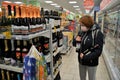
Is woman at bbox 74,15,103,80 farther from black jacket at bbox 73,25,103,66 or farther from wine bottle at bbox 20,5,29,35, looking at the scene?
wine bottle at bbox 20,5,29,35

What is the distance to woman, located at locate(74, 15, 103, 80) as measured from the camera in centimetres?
256

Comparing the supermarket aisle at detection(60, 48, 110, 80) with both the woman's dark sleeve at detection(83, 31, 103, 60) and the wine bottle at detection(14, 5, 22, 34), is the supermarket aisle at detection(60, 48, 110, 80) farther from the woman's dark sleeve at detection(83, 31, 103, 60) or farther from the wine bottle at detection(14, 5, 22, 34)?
the wine bottle at detection(14, 5, 22, 34)

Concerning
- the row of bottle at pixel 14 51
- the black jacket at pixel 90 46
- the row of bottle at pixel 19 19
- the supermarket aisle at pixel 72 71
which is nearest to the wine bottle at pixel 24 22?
the row of bottle at pixel 19 19

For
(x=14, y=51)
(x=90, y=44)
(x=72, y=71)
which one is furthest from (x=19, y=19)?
(x=72, y=71)

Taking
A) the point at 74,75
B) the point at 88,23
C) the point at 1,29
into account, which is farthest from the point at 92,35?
the point at 74,75

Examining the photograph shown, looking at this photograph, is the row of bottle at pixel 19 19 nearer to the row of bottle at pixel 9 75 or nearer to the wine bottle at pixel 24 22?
the wine bottle at pixel 24 22

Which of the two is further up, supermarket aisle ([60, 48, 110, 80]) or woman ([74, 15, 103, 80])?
woman ([74, 15, 103, 80])

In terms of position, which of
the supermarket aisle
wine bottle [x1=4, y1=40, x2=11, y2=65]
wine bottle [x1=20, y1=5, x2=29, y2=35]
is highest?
wine bottle [x1=20, y1=5, x2=29, y2=35]

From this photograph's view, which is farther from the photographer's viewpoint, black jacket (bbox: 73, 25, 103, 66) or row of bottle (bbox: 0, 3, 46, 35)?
black jacket (bbox: 73, 25, 103, 66)

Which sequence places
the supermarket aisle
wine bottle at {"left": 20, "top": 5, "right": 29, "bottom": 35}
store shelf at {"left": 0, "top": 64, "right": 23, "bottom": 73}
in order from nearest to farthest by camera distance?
1. wine bottle at {"left": 20, "top": 5, "right": 29, "bottom": 35}
2. store shelf at {"left": 0, "top": 64, "right": 23, "bottom": 73}
3. the supermarket aisle

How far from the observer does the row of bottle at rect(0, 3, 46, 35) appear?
206cm

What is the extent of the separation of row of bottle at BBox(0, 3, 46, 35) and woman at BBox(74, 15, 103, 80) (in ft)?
2.70

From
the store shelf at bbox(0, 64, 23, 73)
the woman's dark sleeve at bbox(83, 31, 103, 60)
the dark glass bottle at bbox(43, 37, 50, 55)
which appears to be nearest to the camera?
the store shelf at bbox(0, 64, 23, 73)

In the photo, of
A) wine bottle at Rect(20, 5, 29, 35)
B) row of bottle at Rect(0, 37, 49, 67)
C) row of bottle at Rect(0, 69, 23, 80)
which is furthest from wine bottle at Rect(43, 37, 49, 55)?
wine bottle at Rect(20, 5, 29, 35)
